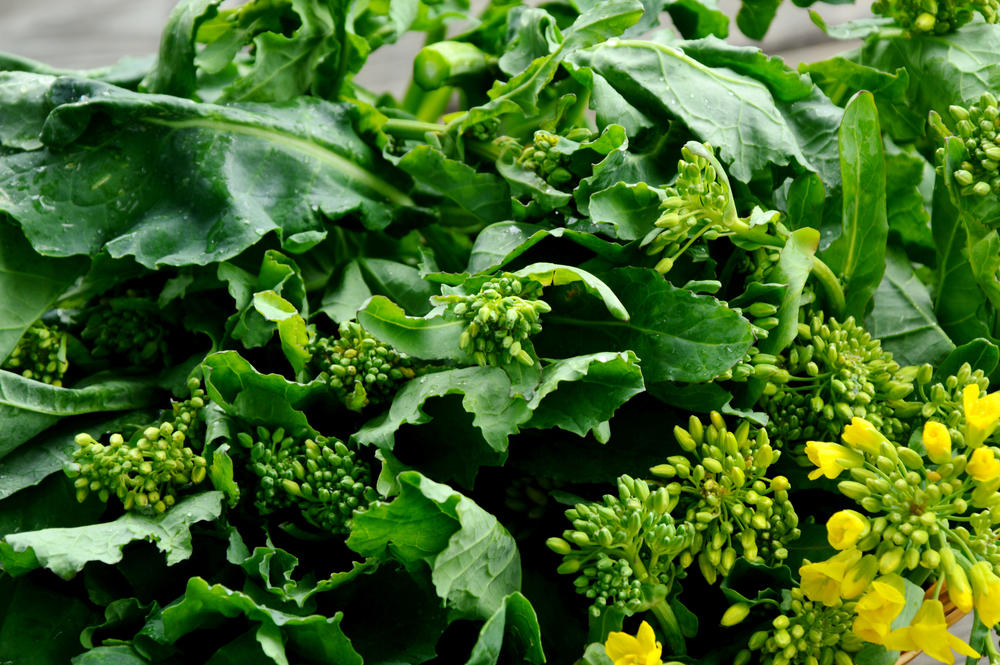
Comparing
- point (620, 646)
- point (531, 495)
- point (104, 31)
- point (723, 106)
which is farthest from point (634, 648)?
point (104, 31)

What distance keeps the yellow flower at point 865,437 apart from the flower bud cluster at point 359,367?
466mm

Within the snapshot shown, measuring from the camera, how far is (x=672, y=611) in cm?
99

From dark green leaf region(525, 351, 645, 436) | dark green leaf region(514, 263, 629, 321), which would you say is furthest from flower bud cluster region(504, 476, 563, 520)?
dark green leaf region(514, 263, 629, 321)

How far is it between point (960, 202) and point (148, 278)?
3.47 ft

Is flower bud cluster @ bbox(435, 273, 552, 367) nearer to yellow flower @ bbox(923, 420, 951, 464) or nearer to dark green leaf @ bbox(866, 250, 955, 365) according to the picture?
yellow flower @ bbox(923, 420, 951, 464)

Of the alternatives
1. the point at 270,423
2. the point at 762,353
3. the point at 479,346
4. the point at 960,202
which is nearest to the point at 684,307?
the point at 762,353

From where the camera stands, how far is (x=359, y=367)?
41.5 inches

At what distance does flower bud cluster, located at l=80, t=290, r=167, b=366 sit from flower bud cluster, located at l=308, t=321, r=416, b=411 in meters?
0.29

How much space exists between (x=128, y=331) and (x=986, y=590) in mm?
1034

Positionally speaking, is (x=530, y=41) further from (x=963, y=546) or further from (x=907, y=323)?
(x=963, y=546)

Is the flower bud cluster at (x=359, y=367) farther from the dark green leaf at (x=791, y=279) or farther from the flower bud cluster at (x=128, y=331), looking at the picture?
the dark green leaf at (x=791, y=279)

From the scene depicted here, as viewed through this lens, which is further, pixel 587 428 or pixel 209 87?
pixel 209 87

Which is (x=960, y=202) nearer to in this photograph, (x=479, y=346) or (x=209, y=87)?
(x=479, y=346)

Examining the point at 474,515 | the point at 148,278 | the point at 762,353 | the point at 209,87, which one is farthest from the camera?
the point at 209,87
